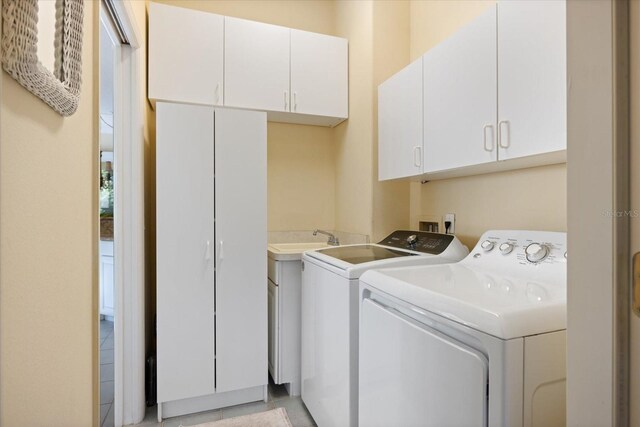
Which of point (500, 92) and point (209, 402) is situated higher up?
point (500, 92)

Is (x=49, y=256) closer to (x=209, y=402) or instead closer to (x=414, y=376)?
(x=414, y=376)

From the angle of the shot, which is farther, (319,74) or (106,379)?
(319,74)

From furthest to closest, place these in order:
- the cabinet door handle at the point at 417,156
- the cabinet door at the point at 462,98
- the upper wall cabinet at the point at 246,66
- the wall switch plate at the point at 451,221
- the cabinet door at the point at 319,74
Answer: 1. the cabinet door at the point at 319,74
2. the upper wall cabinet at the point at 246,66
3. the wall switch plate at the point at 451,221
4. the cabinet door handle at the point at 417,156
5. the cabinet door at the point at 462,98

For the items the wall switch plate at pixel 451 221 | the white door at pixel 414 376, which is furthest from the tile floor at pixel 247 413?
the wall switch plate at pixel 451 221

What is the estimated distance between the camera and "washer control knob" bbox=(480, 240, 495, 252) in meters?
1.47

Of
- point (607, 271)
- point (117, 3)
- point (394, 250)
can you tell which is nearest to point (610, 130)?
point (607, 271)

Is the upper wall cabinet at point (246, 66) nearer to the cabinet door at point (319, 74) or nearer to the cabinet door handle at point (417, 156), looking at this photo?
the cabinet door at point (319, 74)

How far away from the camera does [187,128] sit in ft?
6.26

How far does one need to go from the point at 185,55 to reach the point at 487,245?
2.15 meters

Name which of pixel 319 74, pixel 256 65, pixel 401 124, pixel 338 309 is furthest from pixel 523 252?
pixel 256 65

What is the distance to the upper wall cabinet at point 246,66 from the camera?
84.0 inches

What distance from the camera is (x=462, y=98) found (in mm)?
1480

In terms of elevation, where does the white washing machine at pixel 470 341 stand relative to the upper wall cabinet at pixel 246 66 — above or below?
below

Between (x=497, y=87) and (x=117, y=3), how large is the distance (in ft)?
5.52
